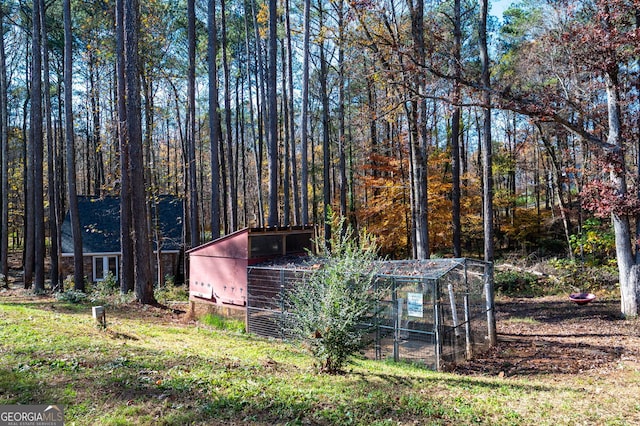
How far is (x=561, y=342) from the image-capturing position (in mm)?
9766

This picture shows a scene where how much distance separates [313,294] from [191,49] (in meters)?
12.9

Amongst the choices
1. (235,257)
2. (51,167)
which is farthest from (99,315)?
(51,167)

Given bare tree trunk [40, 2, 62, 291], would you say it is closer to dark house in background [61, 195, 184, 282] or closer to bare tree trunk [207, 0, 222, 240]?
dark house in background [61, 195, 184, 282]

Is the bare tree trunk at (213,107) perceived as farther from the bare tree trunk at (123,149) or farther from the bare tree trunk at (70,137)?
the bare tree trunk at (70,137)

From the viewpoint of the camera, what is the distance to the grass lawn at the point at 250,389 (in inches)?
177

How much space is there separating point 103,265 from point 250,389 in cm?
2091

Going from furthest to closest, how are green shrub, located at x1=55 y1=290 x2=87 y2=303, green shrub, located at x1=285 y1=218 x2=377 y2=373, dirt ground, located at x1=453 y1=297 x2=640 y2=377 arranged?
green shrub, located at x1=55 y1=290 x2=87 y2=303, dirt ground, located at x1=453 y1=297 x2=640 y2=377, green shrub, located at x1=285 y1=218 x2=377 y2=373

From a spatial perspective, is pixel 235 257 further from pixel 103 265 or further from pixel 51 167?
pixel 103 265

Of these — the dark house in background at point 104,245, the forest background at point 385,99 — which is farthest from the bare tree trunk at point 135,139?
the dark house in background at point 104,245

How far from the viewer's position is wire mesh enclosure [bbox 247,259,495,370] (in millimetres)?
8102

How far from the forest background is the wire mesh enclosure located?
11.4ft

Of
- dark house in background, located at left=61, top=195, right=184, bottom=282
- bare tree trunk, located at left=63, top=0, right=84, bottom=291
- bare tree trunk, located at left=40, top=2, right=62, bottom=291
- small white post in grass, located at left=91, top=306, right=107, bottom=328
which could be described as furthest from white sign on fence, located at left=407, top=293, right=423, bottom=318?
dark house in background, located at left=61, top=195, right=184, bottom=282

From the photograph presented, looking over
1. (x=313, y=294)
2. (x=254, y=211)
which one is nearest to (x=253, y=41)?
(x=254, y=211)

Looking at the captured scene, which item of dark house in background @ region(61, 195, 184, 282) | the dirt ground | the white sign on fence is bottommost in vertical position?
the dirt ground
